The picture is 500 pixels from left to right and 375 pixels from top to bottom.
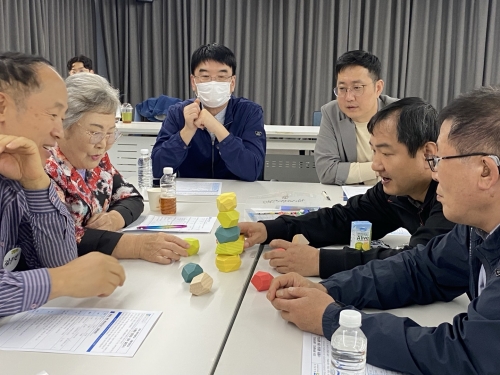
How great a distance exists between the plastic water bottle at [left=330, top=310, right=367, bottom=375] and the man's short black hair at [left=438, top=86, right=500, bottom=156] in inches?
16.4

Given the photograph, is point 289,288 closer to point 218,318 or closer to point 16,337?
point 218,318

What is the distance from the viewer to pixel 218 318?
1175 millimetres

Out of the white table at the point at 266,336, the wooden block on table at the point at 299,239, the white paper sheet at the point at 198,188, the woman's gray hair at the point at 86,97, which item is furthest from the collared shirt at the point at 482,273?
the white paper sheet at the point at 198,188

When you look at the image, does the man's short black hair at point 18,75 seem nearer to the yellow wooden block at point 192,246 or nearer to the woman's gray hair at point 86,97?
the woman's gray hair at point 86,97

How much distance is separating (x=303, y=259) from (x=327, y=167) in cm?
136

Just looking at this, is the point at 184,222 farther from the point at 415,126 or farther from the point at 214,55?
the point at 214,55

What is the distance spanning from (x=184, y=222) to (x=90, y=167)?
1.48 ft

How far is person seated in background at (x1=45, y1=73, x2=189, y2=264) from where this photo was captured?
5.19 feet

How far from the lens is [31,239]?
135 cm

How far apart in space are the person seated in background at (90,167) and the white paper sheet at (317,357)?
24.9 inches

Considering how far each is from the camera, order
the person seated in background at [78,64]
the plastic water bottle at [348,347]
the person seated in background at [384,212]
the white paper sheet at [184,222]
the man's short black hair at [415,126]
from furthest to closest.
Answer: the person seated in background at [78,64] → the white paper sheet at [184,222] → the man's short black hair at [415,126] → the person seated in background at [384,212] → the plastic water bottle at [348,347]

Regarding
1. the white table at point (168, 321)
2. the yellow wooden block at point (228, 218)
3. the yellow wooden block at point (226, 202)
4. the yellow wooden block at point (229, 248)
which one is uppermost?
the yellow wooden block at point (226, 202)

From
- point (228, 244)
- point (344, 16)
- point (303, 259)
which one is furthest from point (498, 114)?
point (344, 16)

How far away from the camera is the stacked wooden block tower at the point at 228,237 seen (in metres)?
1.50
